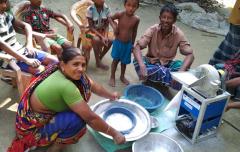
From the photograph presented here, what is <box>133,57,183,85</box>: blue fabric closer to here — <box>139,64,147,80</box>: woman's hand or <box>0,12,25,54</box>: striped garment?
<box>139,64,147,80</box>: woman's hand

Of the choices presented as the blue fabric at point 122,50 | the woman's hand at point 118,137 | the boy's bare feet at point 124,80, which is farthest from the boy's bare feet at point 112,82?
the woman's hand at point 118,137

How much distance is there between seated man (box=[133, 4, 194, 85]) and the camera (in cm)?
315

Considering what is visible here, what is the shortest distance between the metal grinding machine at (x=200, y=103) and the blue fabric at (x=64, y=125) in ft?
3.15

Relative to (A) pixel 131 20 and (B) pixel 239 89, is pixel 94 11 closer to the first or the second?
(A) pixel 131 20

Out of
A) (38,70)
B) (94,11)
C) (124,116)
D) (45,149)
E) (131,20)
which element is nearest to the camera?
(45,149)

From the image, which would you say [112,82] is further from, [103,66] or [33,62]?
[33,62]

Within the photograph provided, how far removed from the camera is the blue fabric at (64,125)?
2.05 metres

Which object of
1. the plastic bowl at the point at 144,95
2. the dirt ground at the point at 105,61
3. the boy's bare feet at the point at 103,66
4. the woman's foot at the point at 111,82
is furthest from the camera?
the boy's bare feet at the point at 103,66

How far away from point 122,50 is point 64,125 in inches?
59.5

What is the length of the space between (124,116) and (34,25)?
1467 mm

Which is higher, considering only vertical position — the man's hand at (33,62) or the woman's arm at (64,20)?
the woman's arm at (64,20)

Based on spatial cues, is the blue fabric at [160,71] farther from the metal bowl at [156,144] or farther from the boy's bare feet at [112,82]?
the metal bowl at [156,144]

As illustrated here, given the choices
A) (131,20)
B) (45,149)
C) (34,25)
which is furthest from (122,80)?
(45,149)

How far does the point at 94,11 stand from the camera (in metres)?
Result: 3.49
